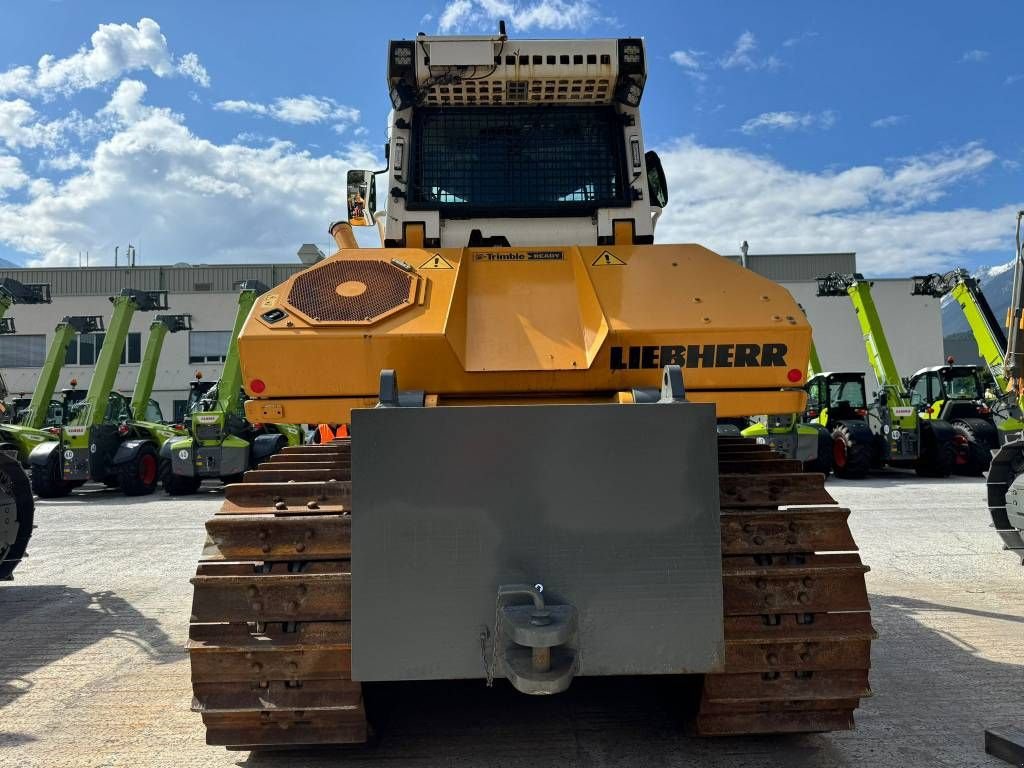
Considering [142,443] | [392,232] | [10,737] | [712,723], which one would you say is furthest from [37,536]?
[712,723]

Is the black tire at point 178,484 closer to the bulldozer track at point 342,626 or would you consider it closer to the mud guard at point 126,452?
the mud guard at point 126,452

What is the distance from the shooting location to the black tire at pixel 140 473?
16.1 meters

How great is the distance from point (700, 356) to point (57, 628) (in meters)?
5.28

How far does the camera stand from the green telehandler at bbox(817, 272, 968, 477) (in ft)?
54.1

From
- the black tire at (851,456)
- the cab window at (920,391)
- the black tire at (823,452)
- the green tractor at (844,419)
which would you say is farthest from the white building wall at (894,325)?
the black tire at (823,452)

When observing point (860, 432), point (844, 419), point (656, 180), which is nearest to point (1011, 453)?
point (656, 180)

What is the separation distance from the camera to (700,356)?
3.43 metres

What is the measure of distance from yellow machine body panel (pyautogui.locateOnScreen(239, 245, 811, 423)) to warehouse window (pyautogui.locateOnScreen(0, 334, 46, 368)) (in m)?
34.0

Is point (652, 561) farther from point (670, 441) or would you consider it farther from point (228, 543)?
point (228, 543)

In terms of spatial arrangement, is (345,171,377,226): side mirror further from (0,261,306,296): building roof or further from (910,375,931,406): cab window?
(0,261,306,296): building roof

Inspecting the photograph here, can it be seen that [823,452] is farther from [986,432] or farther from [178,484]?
[178,484]

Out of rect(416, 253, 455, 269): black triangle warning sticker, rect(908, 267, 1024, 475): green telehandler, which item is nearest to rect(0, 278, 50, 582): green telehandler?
rect(416, 253, 455, 269): black triangle warning sticker

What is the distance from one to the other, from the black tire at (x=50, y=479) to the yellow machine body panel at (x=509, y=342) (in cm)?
1481

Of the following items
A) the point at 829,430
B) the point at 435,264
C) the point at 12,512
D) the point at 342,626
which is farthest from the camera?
the point at 829,430
